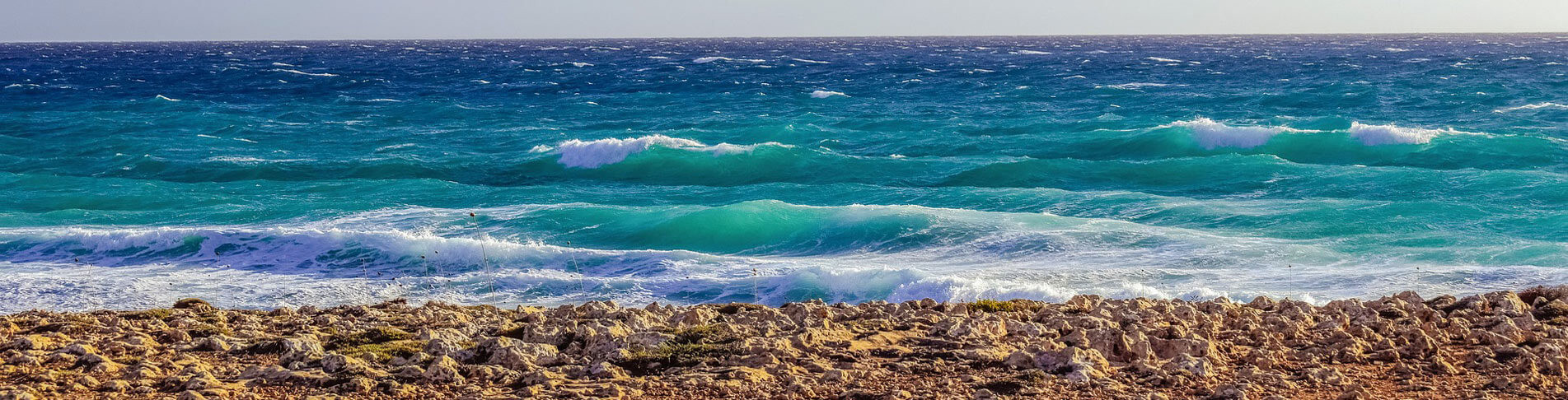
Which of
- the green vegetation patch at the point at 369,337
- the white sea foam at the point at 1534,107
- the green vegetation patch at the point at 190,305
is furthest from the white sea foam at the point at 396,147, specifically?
the white sea foam at the point at 1534,107

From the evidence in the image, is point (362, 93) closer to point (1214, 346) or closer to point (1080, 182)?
point (1080, 182)

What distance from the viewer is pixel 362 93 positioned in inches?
1961

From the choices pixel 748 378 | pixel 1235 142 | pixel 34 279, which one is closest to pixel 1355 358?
pixel 748 378

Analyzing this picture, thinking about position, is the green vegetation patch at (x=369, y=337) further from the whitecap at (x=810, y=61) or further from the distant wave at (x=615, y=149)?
the whitecap at (x=810, y=61)

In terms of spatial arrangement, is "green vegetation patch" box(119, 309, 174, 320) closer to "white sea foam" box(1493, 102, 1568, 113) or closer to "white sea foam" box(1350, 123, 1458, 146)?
"white sea foam" box(1350, 123, 1458, 146)

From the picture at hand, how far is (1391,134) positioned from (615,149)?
56.2 ft

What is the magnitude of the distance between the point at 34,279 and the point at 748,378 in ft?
35.6

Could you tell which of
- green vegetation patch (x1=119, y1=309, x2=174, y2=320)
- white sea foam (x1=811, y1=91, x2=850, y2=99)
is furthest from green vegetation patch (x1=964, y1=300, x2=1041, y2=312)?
white sea foam (x1=811, y1=91, x2=850, y2=99)

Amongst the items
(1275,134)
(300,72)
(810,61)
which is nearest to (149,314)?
(1275,134)

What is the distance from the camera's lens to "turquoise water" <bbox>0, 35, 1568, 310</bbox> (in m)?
12.8

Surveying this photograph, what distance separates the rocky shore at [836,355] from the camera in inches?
224

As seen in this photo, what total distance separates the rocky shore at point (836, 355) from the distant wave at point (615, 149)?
18990 mm

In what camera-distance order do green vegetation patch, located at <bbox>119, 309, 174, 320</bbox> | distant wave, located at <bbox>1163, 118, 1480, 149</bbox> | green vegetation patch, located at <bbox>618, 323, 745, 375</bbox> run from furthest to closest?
distant wave, located at <bbox>1163, 118, 1480, 149</bbox> < green vegetation patch, located at <bbox>119, 309, 174, 320</bbox> < green vegetation patch, located at <bbox>618, 323, 745, 375</bbox>

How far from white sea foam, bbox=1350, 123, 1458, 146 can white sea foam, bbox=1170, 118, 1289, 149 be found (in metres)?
1.71
